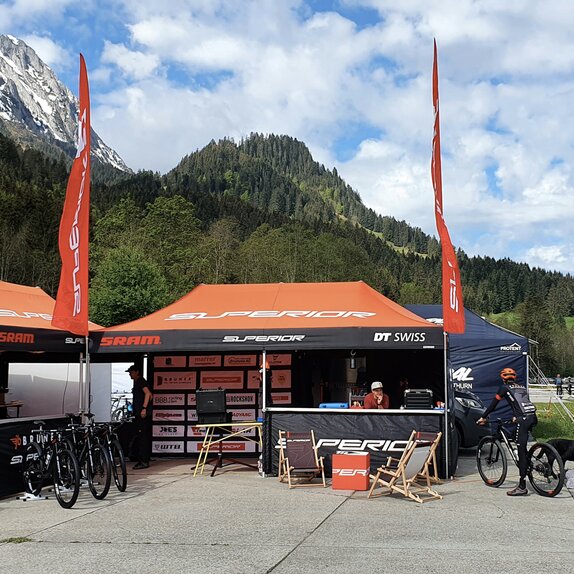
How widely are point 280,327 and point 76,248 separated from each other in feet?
11.4

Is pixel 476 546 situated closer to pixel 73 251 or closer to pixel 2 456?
pixel 2 456

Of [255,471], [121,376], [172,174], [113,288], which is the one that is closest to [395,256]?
[172,174]

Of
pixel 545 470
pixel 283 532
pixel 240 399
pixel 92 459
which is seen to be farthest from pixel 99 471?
pixel 545 470

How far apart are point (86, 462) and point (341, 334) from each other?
4325mm

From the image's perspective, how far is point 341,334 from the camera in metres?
11.9

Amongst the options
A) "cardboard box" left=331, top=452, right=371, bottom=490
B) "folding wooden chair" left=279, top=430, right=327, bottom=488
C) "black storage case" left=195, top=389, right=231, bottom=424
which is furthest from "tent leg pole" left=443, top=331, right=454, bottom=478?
"black storage case" left=195, top=389, right=231, bottom=424

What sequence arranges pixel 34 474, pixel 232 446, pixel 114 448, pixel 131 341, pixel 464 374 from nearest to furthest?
pixel 34 474, pixel 114 448, pixel 131 341, pixel 232 446, pixel 464 374

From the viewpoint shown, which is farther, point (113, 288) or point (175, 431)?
point (113, 288)

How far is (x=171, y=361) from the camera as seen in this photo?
588 inches

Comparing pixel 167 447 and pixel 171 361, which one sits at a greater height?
pixel 171 361

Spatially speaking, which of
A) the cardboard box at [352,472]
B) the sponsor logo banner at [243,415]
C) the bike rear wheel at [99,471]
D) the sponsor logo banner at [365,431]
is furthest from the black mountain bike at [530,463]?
the bike rear wheel at [99,471]

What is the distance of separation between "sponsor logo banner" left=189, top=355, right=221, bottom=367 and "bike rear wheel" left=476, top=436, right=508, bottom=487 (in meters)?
5.71

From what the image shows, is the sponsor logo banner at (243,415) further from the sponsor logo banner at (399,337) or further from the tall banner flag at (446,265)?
the tall banner flag at (446,265)

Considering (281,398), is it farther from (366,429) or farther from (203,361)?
(366,429)
